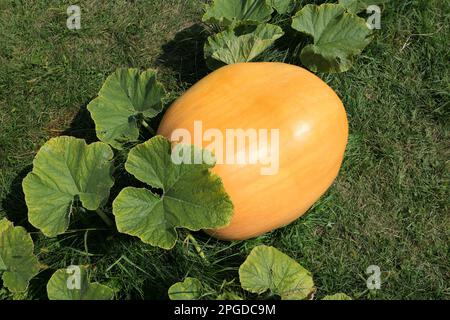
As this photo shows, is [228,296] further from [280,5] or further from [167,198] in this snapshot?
[280,5]

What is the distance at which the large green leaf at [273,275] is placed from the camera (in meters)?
2.50

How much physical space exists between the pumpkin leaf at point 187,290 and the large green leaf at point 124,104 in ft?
2.33

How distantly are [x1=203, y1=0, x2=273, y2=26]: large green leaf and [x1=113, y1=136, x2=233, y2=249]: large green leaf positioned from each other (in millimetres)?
793

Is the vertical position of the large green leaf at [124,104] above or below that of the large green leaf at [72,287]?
above

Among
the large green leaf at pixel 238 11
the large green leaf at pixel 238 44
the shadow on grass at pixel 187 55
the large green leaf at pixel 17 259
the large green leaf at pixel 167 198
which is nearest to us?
the large green leaf at pixel 167 198

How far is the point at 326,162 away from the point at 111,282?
1086mm

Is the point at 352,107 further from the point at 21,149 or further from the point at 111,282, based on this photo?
the point at 21,149

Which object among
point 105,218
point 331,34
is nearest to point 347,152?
point 331,34

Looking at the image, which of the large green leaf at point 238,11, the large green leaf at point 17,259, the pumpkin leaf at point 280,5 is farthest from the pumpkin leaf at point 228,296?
the pumpkin leaf at point 280,5

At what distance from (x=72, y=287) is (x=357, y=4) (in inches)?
74.8

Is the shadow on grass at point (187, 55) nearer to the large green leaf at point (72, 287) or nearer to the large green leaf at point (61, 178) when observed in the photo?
the large green leaf at point (61, 178)

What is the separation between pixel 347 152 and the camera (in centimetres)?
301

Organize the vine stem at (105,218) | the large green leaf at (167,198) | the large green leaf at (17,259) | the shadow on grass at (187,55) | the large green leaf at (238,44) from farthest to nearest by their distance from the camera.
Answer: the shadow on grass at (187,55)
the large green leaf at (238,44)
the vine stem at (105,218)
the large green leaf at (17,259)
the large green leaf at (167,198)

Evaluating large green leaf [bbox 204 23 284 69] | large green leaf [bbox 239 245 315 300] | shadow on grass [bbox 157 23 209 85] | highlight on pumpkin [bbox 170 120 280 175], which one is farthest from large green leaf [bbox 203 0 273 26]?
large green leaf [bbox 239 245 315 300]
